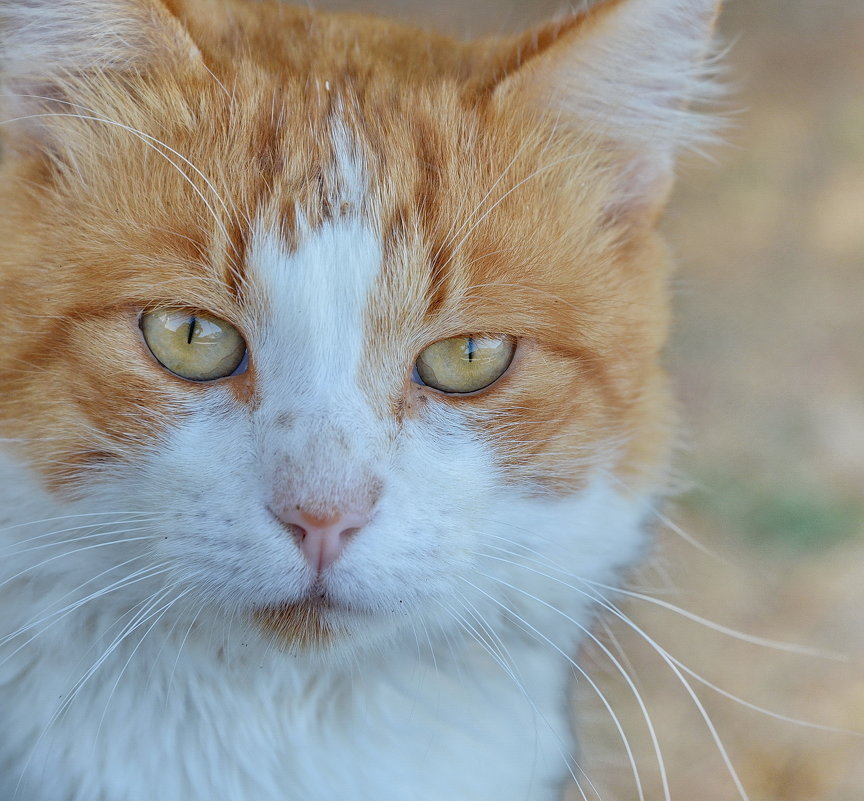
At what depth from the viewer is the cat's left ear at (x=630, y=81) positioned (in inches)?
30.4

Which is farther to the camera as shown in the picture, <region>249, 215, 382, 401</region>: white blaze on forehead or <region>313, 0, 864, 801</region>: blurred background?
<region>313, 0, 864, 801</region>: blurred background

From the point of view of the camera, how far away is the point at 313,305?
683 millimetres

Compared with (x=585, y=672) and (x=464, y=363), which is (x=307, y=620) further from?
(x=585, y=672)

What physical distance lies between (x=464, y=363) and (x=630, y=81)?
32 cm

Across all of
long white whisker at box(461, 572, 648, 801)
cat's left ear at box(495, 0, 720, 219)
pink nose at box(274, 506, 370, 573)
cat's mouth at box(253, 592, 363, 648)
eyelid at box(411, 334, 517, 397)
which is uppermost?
cat's left ear at box(495, 0, 720, 219)

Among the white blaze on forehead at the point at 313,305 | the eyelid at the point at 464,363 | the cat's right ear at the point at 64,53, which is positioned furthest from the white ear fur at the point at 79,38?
the eyelid at the point at 464,363

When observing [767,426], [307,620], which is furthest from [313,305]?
[767,426]

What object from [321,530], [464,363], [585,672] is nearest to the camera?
[321,530]

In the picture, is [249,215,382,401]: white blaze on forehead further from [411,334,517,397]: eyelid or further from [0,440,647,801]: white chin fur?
[0,440,647,801]: white chin fur

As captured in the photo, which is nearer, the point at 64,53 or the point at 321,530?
the point at 321,530

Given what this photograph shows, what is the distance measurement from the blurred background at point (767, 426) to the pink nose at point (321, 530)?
0.53m

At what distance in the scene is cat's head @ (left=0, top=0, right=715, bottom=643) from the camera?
0.68 m

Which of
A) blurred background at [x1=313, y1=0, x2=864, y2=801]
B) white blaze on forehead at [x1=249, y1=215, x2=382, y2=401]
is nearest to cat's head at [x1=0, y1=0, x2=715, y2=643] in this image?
white blaze on forehead at [x1=249, y1=215, x2=382, y2=401]

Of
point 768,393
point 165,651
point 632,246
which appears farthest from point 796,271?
point 165,651
